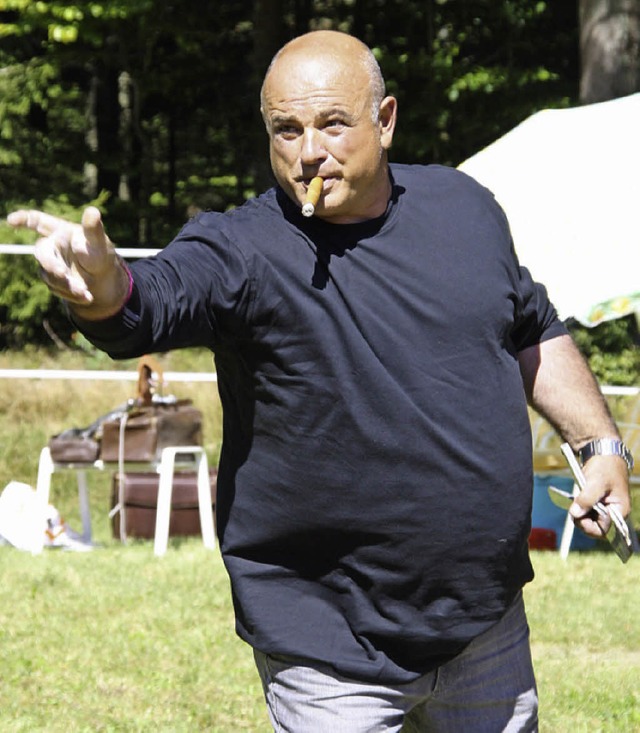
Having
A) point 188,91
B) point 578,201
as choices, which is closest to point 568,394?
point 578,201

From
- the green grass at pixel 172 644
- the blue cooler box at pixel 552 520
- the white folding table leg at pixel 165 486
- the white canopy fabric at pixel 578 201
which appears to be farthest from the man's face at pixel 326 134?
the blue cooler box at pixel 552 520

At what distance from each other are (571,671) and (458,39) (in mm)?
12571

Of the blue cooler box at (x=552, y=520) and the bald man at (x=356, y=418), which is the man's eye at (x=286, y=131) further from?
the blue cooler box at (x=552, y=520)

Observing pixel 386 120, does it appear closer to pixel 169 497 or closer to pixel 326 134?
pixel 326 134

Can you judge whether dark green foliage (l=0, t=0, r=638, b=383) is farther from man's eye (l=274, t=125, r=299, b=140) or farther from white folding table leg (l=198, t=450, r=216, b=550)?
man's eye (l=274, t=125, r=299, b=140)

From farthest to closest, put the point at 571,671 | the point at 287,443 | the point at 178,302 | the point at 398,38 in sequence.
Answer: the point at 398,38 < the point at 571,671 < the point at 287,443 < the point at 178,302

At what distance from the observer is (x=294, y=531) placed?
96.6 inches

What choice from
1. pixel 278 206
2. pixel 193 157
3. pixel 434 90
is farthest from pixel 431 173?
pixel 193 157

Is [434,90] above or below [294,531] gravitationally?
below

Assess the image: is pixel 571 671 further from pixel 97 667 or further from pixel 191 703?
pixel 97 667

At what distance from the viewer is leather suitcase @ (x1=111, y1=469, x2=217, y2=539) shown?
882cm

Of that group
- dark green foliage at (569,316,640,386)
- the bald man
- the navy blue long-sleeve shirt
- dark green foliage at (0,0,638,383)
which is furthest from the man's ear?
dark green foliage at (0,0,638,383)

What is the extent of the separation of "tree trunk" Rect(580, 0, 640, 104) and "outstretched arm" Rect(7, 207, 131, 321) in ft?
34.5

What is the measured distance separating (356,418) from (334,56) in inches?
25.9
